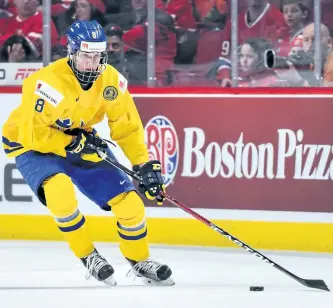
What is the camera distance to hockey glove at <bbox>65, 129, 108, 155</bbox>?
4.40m

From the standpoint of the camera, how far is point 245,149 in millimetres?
5637

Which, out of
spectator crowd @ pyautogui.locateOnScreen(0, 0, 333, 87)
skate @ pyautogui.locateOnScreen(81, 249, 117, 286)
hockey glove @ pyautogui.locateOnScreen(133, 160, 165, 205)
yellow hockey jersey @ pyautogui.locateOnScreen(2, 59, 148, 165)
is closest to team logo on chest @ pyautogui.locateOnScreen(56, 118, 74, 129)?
yellow hockey jersey @ pyautogui.locateOnScreen(2, 59, 148, 165)

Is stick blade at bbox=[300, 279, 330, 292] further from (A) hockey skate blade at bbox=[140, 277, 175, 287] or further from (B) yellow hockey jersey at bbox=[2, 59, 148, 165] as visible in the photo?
(B) yellow hockey jersey at bbox=[2, 59, 148, 165]

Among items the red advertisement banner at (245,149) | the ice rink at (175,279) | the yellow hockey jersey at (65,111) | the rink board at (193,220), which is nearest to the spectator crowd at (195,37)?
the red advertisement banner at (245,149)

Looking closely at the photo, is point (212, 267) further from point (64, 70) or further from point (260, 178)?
point (64, 70)

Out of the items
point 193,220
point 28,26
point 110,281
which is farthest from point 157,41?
point 110,281

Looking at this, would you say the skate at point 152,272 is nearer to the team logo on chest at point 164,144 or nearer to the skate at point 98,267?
the skate at point 98,267

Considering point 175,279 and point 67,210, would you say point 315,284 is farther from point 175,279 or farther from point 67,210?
point 67,210

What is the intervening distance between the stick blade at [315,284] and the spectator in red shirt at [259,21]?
165cm

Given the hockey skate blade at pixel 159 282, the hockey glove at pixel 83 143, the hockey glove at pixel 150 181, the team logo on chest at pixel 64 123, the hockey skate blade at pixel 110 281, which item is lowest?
the hockey skate blade at pixel 159 282

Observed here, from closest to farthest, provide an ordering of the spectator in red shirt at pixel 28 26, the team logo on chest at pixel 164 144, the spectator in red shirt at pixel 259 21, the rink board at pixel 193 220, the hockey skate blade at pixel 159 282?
the hockey skate blade at pixel 159 282 → the rink board at pixel 193 220 → the spectator in red shirt at pixel 259 21 → the team logo on chest at pixel 164 144 → the spectator in red shirt at pixel 28 26

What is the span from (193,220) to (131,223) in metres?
1.37

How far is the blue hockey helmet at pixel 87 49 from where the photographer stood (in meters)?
4.29

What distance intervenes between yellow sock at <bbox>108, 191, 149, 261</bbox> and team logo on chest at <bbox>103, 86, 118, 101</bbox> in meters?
0.41
